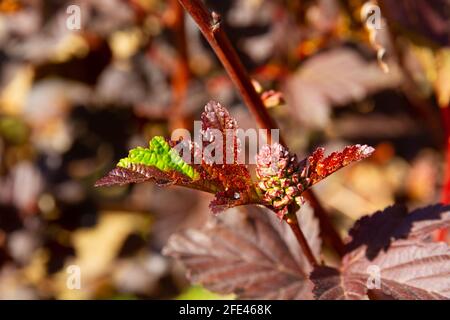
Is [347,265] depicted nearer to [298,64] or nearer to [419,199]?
[298,64]

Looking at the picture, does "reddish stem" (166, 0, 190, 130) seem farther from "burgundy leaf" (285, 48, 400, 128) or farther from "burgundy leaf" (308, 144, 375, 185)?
"burgundy leaf" (308, 144, 375, 185)

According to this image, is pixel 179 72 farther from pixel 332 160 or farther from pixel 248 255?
pixel 332 160

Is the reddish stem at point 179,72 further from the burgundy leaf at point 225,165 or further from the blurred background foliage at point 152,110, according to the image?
the burgundy leaf at point 225,165

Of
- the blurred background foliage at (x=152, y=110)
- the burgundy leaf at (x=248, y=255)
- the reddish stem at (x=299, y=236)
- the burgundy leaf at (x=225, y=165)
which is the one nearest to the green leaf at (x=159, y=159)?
the burgundy leaf at (x=225, y=165)

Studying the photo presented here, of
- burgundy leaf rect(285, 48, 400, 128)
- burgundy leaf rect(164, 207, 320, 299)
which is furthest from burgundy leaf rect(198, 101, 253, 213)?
burgundy leaf rect(285, 48, 400, 128)

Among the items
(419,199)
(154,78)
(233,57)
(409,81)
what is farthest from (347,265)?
(419,199)

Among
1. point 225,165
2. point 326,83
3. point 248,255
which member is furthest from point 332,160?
point 326,83
